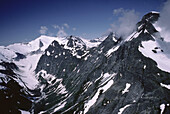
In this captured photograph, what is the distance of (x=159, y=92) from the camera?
4188 centimetres

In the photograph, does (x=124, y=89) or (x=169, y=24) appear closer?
(x=124, y=89)

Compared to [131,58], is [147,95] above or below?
below

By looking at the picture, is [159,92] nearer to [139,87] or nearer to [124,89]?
[139,87]

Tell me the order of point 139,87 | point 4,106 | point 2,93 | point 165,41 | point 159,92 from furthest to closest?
point 2,93, point 4,106, point 165,41, point 139,87, point 159,92

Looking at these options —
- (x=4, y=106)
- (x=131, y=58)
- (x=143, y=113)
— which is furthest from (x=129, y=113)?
(x=4, y=106)

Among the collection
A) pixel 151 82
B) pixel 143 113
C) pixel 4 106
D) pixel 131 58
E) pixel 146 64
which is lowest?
pixel 143 113

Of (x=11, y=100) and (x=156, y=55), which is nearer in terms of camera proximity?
(x=156, y=55)

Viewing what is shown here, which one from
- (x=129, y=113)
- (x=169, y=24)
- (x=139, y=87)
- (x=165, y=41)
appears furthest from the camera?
(x=169, y=24)

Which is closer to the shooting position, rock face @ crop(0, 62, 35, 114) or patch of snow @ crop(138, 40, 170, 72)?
patch of snow @ crop(138, 40, 170, 72)

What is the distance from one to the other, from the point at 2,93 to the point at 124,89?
463 ft

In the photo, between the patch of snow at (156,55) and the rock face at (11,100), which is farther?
the rock face at (11,100)

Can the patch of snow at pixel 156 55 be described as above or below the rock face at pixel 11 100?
below

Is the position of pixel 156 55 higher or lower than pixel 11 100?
lower

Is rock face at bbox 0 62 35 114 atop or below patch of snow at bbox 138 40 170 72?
atop
